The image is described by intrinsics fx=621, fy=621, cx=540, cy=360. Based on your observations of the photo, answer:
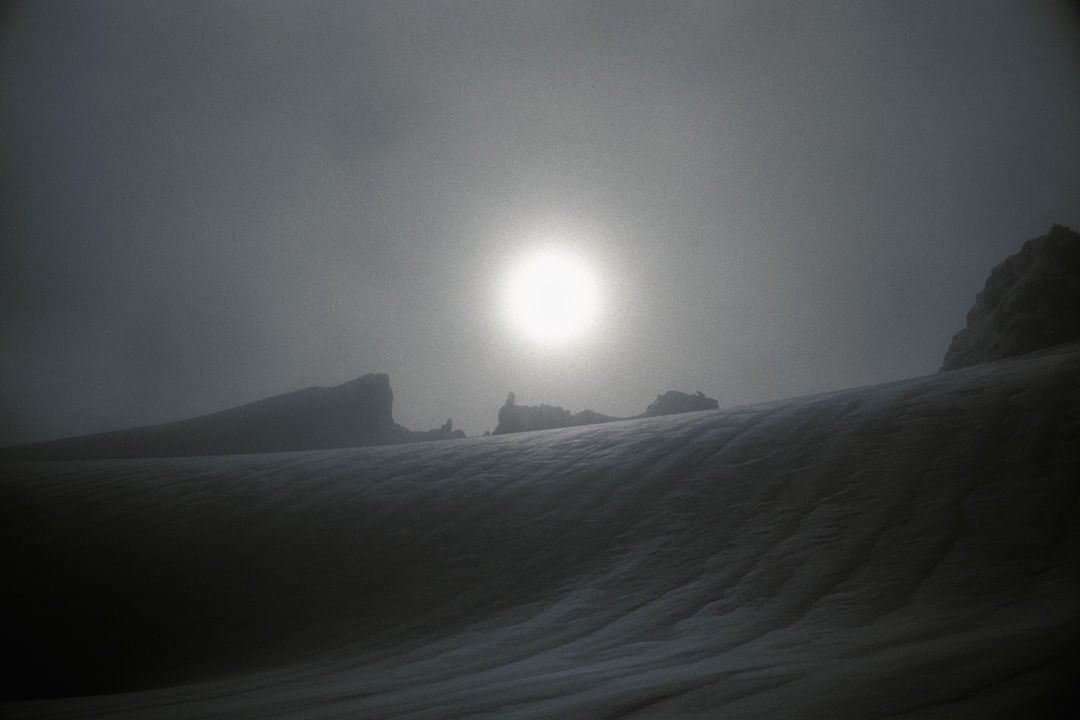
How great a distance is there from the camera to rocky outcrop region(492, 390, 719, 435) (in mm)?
24016

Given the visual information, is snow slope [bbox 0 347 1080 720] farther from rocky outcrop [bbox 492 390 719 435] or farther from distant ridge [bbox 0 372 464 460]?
rocky outcrop [bbox 492 390 719 435]

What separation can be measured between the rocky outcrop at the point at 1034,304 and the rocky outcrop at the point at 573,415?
340 inches

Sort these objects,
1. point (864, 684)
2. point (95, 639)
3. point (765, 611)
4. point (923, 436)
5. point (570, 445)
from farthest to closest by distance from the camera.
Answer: point (570, 445) < point (923, 436) < point (95, 639) < point (765, 611) < point (864, 684)

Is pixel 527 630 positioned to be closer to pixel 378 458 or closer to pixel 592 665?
pixel 592 665

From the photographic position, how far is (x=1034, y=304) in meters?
16.8

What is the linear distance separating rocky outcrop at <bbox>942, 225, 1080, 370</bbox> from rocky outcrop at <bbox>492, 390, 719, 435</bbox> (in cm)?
863

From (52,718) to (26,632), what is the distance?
1.92m

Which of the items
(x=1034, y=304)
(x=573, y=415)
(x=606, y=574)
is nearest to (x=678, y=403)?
(x=573, y=415)

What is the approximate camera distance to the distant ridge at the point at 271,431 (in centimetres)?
2036

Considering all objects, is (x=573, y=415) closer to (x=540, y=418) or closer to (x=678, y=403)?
(x=540, y=418)

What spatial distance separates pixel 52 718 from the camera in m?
2.18

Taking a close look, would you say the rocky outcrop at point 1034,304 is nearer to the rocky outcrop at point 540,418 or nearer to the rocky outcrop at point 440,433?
the rocky outcrop at point 540,418

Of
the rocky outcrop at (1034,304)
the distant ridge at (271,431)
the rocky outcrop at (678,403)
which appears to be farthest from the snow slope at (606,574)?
the rocky outcrop at (678,403)

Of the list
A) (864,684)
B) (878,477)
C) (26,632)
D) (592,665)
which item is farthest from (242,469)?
(864,684)
